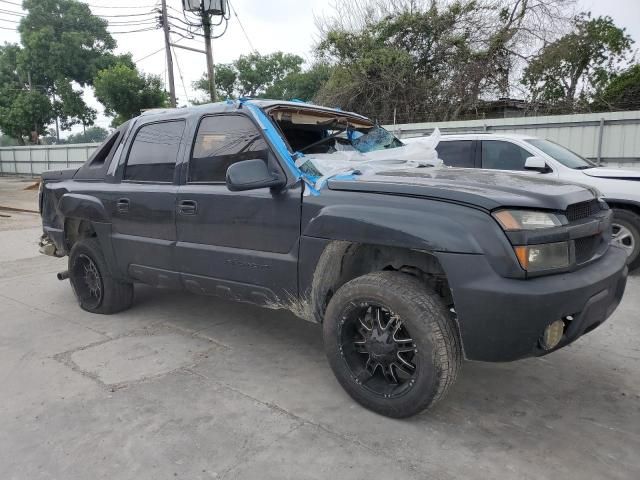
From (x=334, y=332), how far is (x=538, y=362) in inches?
65.2

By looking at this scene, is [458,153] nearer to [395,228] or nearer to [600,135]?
[395,228]

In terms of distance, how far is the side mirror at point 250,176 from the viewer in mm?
2941

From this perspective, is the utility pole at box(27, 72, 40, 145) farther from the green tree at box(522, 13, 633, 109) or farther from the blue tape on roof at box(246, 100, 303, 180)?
the blue tape on roof at box(246, 100, 303, 180)

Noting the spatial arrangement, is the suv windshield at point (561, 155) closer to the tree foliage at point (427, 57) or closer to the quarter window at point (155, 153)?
the quarter window at point (155, 153)

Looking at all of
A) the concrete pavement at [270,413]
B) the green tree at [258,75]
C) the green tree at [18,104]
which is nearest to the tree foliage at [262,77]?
the green tree at [258,75]

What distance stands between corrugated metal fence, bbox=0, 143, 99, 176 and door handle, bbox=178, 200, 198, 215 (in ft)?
69.4

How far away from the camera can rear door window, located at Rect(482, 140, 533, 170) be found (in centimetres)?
638

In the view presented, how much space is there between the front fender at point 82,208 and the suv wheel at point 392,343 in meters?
2.48

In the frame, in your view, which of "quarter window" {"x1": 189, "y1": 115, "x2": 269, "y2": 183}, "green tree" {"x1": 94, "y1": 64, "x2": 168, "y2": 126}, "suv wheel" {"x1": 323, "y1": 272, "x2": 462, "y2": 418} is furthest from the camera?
"green tree" {"x1": 94, "y1": 64, "x2": 168, "y2": 126}

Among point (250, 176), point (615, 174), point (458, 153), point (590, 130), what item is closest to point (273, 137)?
point (250, 176)

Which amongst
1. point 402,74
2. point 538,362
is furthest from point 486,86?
point 538,362

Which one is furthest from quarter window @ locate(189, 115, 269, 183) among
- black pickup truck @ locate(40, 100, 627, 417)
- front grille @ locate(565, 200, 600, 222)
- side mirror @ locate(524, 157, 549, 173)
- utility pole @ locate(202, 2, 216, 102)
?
utility pole @ locate(202, 2, 216, 102)

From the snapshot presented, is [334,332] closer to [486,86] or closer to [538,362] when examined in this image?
[538,362]

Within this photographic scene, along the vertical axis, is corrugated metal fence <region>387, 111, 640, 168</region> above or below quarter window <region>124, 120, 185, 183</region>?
above
